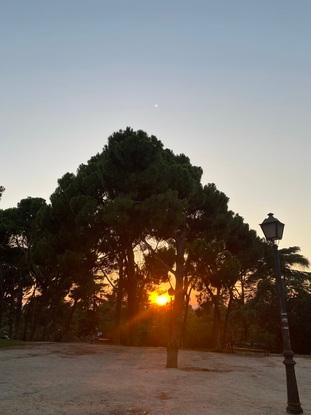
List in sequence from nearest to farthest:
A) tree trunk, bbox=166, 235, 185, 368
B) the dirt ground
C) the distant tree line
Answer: the dirt ground < tree trunk, bbox=166, 235, 185, 368 < the distant tree line

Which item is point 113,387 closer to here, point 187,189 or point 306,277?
point 187,189

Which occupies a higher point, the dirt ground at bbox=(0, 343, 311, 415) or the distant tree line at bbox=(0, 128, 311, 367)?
the distant tree line at bbox=(0, 128, 311, 367)

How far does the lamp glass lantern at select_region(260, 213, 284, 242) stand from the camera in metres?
9.61

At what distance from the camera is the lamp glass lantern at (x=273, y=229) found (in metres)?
9.61

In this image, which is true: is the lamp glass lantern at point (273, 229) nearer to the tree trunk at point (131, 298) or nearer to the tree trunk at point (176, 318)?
the tree trunk at point (176, 318)

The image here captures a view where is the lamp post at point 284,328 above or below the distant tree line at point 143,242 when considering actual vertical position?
below

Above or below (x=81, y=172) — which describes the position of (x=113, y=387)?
below

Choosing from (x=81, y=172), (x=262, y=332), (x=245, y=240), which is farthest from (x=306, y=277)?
(x=81, y=172)

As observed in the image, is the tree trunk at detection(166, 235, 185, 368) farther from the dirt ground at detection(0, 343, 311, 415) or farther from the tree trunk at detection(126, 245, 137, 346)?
the tree trunk at detection(126, 245, 137, 346)

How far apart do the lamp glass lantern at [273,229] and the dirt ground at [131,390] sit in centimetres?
354

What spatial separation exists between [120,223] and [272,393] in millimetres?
10443

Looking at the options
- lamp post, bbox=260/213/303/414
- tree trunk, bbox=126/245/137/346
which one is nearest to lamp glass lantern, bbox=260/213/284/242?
lamp post, bbox=260/213/303/414

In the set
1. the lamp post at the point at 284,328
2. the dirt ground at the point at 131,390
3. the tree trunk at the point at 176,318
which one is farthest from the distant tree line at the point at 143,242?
the lamp post at the point at 284,328

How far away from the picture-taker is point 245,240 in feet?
101
